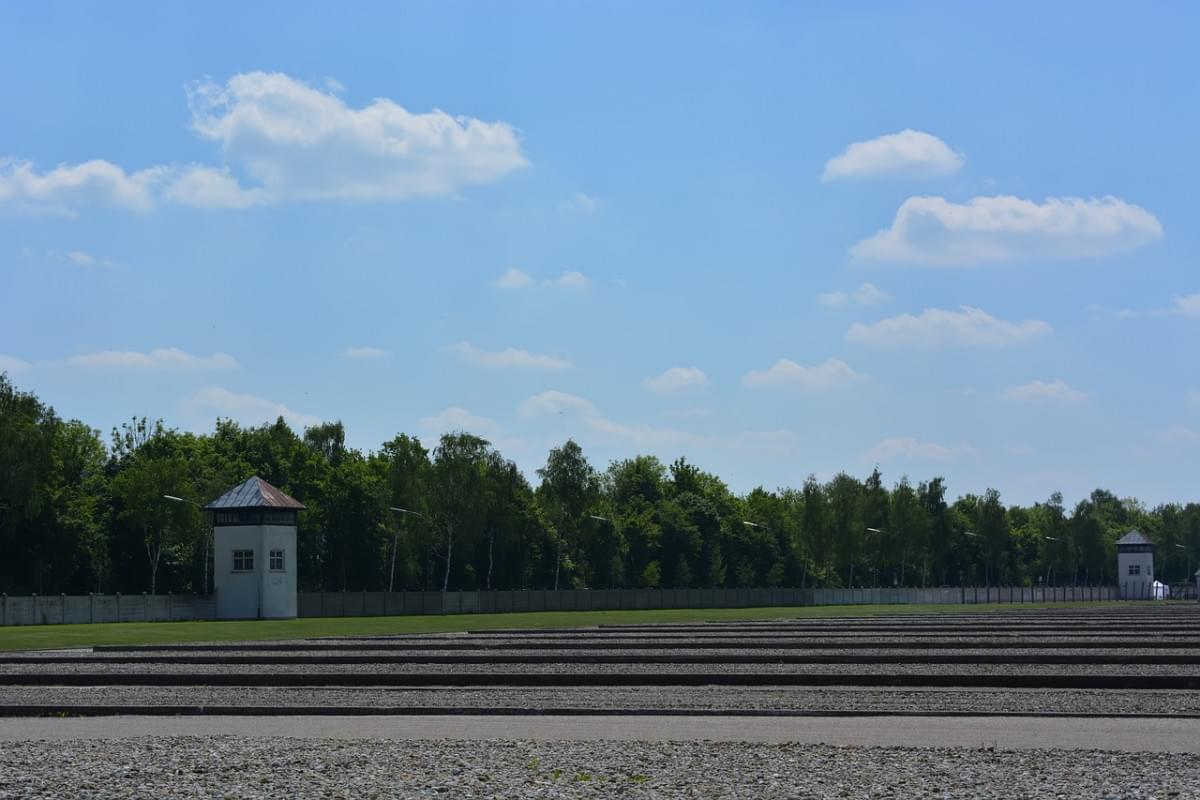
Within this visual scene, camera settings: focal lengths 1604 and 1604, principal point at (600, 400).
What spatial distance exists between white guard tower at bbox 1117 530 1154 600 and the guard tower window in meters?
102

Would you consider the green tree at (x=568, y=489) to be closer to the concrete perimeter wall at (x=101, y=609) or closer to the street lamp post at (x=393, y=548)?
the street lamp post at (x=393, y=548)

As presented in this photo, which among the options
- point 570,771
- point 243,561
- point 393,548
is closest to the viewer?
point 570,771

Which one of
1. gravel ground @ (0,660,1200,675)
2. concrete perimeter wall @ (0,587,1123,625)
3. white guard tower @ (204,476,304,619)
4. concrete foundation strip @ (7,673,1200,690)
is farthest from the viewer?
white guard tower @ (204,476,304,619)

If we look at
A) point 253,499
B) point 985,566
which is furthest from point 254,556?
point 985,566

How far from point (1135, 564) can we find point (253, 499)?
10568 centimetres

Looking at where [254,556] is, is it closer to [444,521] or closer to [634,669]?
[444,521]

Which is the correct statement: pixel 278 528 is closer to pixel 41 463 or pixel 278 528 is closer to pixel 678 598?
pixel 41 463

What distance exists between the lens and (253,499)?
84.2 m

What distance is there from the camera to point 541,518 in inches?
5359

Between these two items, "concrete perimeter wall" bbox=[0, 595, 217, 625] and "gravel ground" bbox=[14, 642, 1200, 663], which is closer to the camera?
"gravel ground" bbox=[14, 642, 1200, 663]

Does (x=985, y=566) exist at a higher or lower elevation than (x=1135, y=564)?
lower

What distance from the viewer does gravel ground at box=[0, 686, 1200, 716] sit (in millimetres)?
23312

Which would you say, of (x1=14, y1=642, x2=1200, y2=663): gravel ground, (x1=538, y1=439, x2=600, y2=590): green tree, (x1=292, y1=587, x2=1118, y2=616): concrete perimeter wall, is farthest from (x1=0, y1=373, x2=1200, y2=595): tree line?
(x1=14, y1=642, x2=1200, y2=663): gravel ground

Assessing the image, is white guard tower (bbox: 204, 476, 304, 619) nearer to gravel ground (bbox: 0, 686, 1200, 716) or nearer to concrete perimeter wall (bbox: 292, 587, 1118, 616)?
concrete perimeter wall (bbox: 292, 587, 1118, 616)
